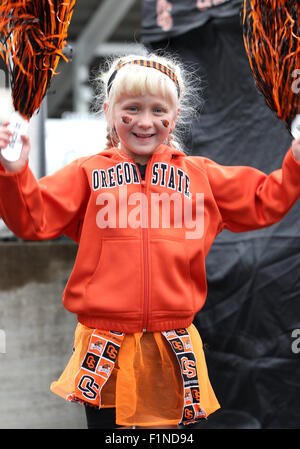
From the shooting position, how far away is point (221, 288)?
2396 millimetres

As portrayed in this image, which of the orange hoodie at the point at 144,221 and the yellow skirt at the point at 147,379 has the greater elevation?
the orange hoodie at the point at 144,221

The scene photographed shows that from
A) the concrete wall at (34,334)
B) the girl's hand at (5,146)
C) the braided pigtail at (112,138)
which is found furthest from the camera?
the concrete wall at (34,334)

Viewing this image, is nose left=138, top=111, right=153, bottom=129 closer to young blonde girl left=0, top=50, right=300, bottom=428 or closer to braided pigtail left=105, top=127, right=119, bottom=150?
young blonde girl left=0, top=50, right=300, bottom=428

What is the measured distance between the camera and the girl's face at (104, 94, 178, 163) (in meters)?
1.54

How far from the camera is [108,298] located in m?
Answer: 1.53

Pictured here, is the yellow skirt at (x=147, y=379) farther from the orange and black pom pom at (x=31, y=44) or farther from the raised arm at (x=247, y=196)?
the orange and black pom pom at (x=31, y=44)

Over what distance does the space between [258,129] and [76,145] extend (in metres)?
1.04

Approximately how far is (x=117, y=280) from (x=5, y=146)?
Answer: 1.49 feet

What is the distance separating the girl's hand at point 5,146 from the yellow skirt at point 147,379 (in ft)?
1.64

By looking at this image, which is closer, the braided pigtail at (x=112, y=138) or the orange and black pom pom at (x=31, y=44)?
the orange and black pom pom at (x=31, y=44)

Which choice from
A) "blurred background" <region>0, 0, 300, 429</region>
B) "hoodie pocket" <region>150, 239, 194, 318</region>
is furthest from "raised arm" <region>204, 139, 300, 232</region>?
"blurred background" <region>0, 0, 300, 429</region>

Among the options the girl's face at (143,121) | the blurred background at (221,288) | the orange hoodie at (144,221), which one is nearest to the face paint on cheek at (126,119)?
the girl's face at (143,121)

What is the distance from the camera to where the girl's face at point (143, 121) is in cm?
154

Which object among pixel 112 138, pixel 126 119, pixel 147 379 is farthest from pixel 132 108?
pixel 147 379
